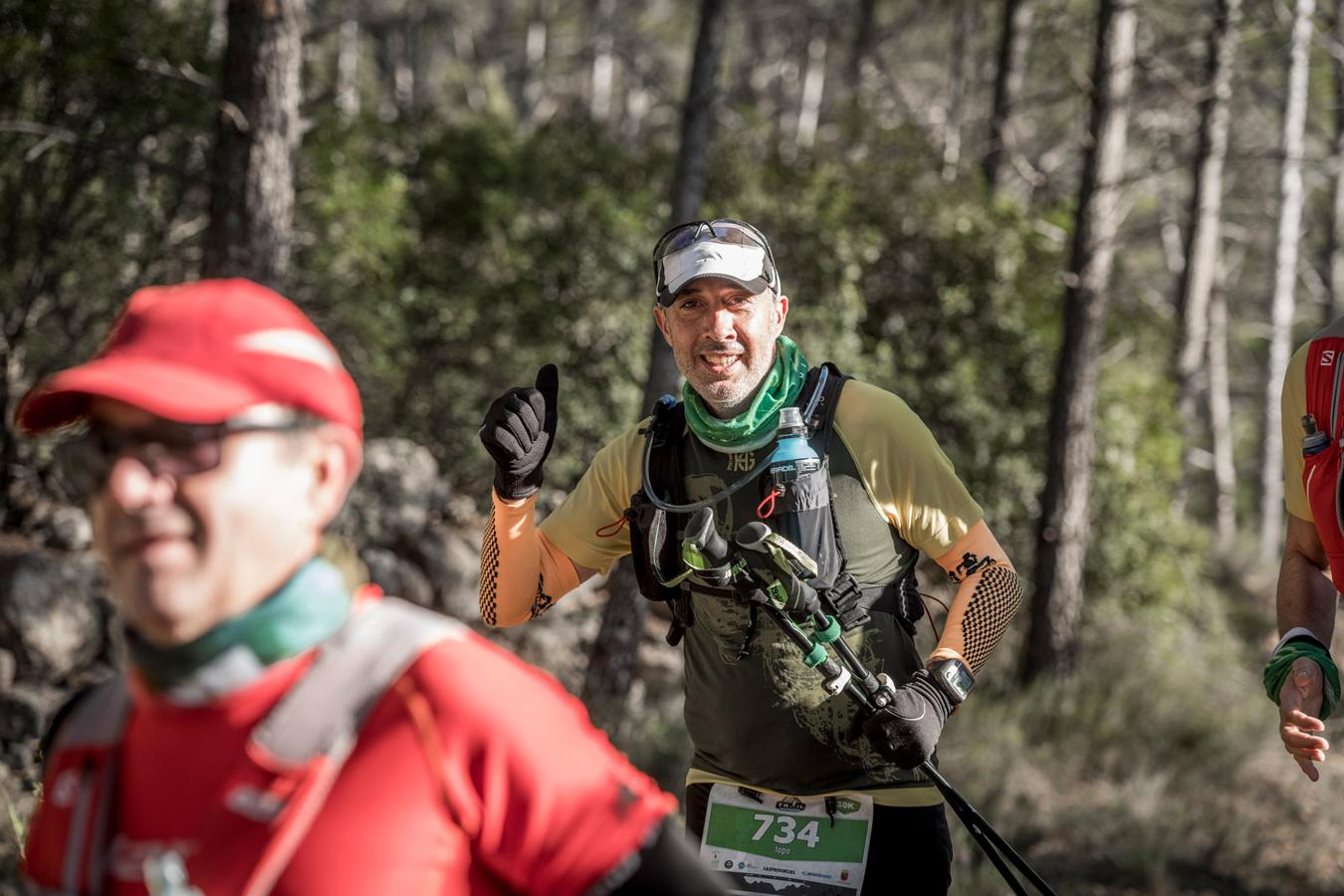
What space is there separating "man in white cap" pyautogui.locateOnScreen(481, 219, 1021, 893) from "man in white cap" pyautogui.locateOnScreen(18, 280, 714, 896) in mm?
1602

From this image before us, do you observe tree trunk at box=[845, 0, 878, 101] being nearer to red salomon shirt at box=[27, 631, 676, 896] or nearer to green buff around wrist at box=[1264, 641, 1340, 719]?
green buff around wrist at box=[1264, 641, 1340, 719]

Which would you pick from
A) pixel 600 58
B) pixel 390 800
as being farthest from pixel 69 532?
pixel 600 58

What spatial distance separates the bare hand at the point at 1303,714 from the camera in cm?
305

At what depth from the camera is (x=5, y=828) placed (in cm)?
520

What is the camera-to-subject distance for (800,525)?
314 cm

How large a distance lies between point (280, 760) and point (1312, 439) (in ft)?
8.87

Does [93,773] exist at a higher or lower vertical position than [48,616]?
higher

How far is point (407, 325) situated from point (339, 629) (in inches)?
381

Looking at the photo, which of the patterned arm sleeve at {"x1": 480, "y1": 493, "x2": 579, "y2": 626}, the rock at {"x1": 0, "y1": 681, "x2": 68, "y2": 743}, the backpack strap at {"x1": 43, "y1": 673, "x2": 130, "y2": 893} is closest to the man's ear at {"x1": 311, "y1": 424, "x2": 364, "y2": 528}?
the backpack strap at {"x1": 43, "y1": 673, "x2": 130, "y2": 893}

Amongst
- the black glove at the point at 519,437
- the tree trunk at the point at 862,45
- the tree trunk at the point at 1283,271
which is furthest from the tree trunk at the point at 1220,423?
the black glove at the point at 519,437

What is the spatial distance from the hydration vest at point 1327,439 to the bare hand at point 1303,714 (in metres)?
0.30

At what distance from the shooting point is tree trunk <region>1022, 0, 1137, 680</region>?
954 cm

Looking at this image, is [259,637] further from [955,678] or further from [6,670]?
[6,670]

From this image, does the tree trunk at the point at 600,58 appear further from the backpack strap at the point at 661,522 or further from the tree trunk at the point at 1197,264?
the backpack strap at the point at 661,522
